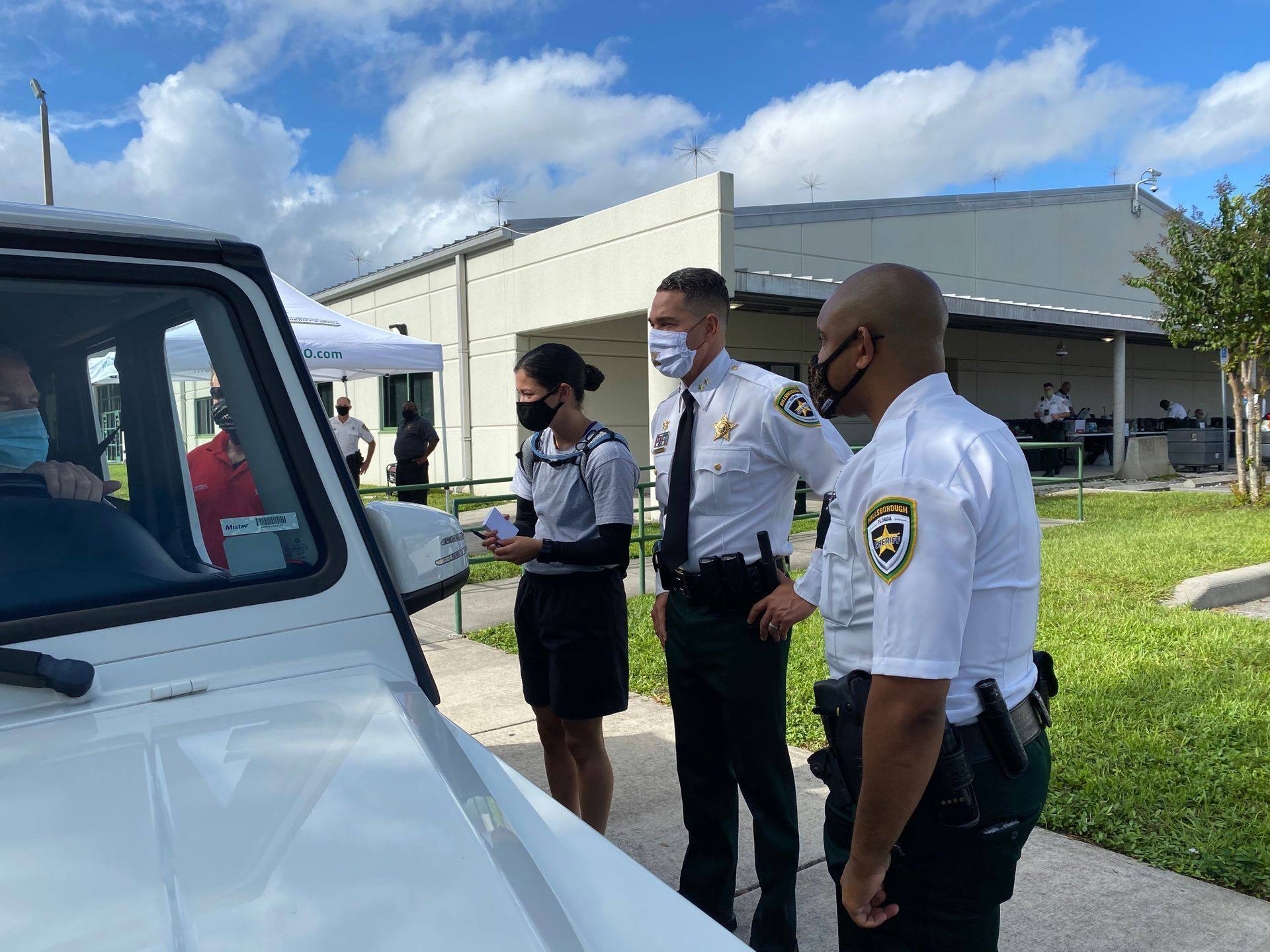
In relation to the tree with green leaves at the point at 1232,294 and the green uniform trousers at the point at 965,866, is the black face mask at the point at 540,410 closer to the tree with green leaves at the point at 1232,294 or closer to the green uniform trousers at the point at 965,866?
the green uniform trousers at the point at 965,866

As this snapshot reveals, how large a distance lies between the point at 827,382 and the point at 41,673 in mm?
1480

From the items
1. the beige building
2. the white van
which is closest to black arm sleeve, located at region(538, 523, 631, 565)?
the white van

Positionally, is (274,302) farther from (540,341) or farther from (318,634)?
(540,341)

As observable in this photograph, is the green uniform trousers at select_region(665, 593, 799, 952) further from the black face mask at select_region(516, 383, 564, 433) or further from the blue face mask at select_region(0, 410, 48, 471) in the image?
the blue face mask at select_region(0, 410, 48, 471)

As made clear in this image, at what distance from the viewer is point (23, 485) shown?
1.70 metres

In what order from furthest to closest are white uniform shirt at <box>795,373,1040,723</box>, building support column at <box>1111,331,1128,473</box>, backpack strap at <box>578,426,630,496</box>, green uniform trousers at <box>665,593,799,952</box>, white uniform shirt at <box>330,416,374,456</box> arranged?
1. building support column at <box>1111,331,1128,473</box>
2. white uniform shirt at <box>330,416,374,456</box>
3. backpack strap at <box>578,426,630,496</box>
4. green uniform trousers at <box>665,593,799,952</box>
5. white uniform shirt at <box>795,373,1040,723</box>

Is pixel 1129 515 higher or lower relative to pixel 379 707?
lower

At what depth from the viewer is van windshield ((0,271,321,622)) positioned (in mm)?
1684

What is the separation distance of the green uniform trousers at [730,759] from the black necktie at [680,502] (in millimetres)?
150

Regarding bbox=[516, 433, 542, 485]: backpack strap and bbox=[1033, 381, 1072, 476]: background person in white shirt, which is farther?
bbox=[1033, 381, 1072, 476]: background person in white shirt

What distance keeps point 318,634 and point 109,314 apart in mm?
755

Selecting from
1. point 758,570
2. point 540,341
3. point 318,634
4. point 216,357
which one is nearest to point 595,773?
point 758,570

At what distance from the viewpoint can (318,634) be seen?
1746 millimetres

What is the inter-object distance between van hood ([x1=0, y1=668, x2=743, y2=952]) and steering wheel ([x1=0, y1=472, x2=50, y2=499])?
489 mm
